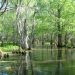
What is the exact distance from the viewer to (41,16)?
213 feet

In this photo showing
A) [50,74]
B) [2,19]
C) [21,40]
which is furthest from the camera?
[2,19]

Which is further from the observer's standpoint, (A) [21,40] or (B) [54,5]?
(B) [54,5]

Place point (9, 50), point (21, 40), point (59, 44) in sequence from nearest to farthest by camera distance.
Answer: point (9, 50), point (21, 40), point (59, 44)

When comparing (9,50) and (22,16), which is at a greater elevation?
(22,16)

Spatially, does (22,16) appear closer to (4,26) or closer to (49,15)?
(49,15)

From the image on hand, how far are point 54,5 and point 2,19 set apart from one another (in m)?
20.9

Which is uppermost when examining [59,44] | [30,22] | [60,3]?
[60,3]

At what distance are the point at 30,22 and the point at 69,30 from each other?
8.46 m

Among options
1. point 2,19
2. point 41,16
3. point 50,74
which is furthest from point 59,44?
point 50,74

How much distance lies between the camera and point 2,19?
79.3 metres

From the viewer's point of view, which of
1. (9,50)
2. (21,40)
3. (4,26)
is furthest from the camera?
(4,26)

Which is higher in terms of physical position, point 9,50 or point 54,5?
point 54,5

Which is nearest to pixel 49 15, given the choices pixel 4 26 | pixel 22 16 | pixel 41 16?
pixel 41 16

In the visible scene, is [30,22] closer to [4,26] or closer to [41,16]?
[41,16]
